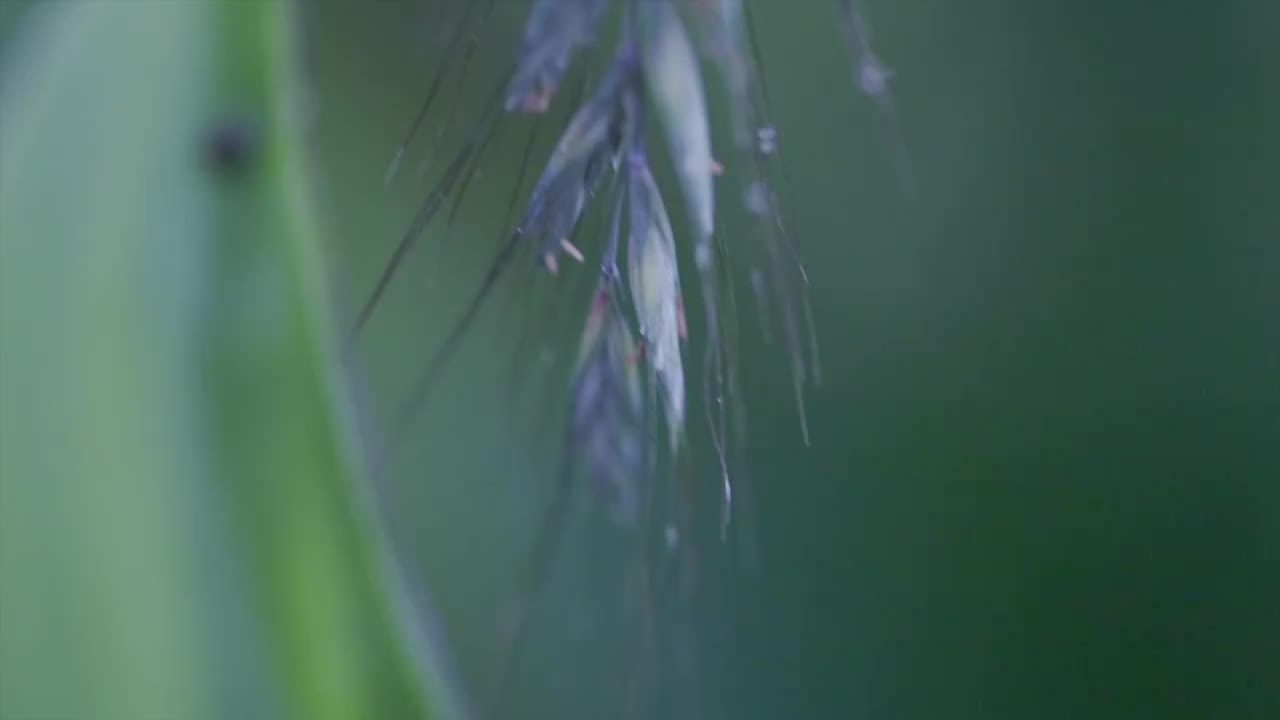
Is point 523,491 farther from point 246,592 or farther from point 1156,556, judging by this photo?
point 1156,556

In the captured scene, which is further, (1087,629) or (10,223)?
(1087,629)

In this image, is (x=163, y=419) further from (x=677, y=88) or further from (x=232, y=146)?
(x=677, y=88)

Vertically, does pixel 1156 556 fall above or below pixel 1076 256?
below

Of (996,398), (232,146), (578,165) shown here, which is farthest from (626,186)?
(996,398)

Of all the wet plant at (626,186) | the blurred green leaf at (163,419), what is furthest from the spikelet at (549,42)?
the blurred green leaf at (163,419)

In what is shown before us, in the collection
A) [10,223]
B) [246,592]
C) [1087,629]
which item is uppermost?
[10,223]

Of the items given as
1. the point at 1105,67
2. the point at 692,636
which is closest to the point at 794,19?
the point at 1105,67

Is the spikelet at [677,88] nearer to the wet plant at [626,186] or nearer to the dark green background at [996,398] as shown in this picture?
Result: the wet plant at [626,186]
